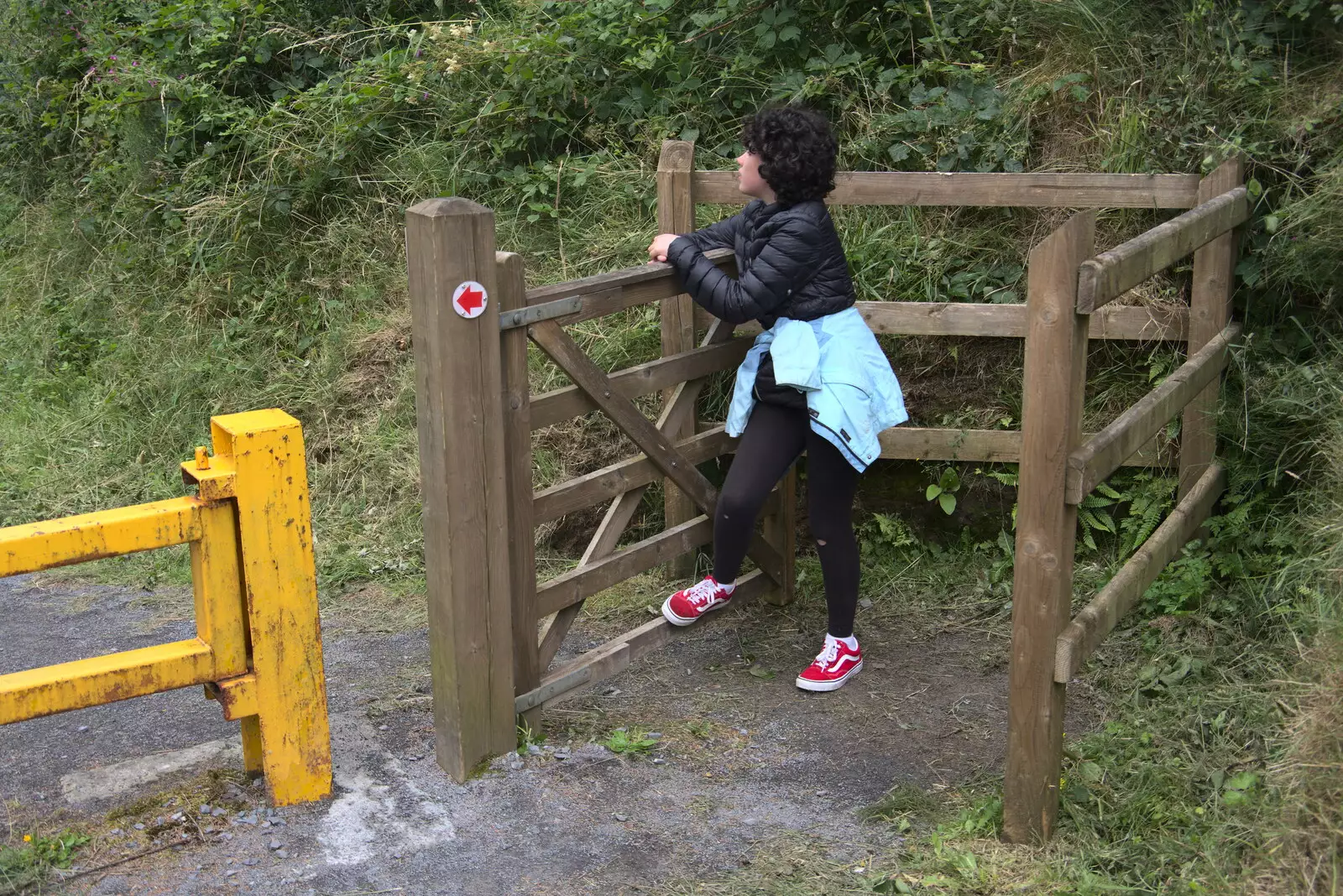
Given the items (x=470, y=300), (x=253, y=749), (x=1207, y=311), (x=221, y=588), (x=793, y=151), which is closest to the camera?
(x=221, y=588)

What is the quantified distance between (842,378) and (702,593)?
99 cm

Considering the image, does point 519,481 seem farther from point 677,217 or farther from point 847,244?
point 847,244

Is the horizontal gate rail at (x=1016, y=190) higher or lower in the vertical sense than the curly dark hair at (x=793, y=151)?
lower

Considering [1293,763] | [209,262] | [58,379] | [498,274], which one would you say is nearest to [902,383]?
[498,274]

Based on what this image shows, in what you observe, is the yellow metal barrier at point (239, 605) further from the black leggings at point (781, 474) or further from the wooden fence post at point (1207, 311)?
the wooden fence post at point (1207, 311)

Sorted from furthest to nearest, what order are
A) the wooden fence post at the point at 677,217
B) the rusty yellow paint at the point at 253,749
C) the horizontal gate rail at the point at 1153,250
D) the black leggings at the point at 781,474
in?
the wooden fence post at the point at 677,217, the black leggings at the point at 781,474, the rusty yellow paint at the point at 253,749, the horizontal gate rail at the point at 1153,250

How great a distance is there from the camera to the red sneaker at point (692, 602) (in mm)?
4520

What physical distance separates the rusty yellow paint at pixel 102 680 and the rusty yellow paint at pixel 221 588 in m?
0.04

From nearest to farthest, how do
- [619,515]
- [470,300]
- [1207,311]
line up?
[470,300] < [619,515] < [1207,311]

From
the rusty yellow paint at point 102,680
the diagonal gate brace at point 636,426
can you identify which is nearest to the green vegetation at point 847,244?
the diagonal gate brace at point 636,426

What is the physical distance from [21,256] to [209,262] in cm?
273

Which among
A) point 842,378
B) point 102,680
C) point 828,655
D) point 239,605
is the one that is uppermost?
point 842,378

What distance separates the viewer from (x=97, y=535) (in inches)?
124

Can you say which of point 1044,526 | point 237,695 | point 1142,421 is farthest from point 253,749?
point 1142,421
